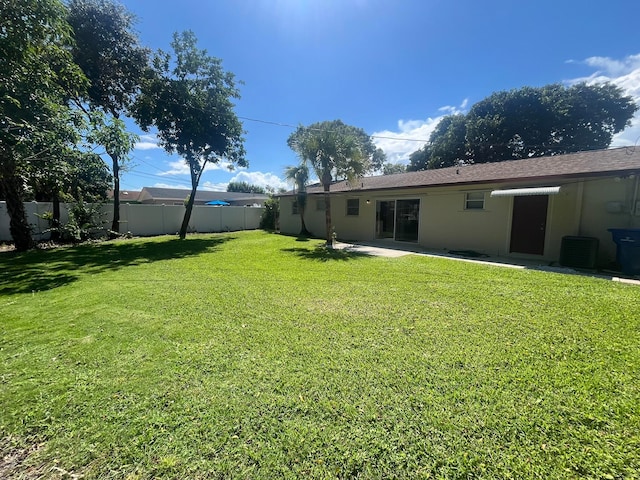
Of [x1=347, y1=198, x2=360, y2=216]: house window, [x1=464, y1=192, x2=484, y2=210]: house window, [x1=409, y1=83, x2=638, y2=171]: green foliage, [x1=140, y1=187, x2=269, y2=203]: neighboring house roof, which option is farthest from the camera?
[x1=140, y1=187, x2=269, y2=203]: neighboring house roof

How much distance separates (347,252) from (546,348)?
7266mm

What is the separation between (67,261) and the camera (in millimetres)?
8562

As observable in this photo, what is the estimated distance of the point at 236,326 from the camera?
387 cm

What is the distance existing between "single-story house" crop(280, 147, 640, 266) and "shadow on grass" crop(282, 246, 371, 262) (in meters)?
3.49

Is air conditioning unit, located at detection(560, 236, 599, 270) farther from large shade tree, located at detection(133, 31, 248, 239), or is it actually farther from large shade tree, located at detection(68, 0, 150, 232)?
large shade tree, located at detection(68, 0, 150, 232)

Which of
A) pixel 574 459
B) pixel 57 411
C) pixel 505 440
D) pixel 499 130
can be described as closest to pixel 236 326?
pixel 57 411

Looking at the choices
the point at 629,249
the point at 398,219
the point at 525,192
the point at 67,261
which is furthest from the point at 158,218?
the point at 629,249

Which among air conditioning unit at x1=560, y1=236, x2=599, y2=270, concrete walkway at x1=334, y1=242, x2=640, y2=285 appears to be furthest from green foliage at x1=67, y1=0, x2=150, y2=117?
air conditioning unit at x1=560, y1=236, x2=599, y2=270

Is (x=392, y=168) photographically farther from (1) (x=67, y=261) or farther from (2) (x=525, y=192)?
(1) (x=67, y=261)

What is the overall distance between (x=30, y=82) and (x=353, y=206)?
11.9 m

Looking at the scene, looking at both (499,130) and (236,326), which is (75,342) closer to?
(236,326)

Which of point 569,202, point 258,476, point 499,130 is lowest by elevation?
point 258,476

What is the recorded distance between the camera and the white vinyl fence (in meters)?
12.4

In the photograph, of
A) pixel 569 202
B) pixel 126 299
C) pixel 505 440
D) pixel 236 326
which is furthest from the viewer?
pixel 569 202
